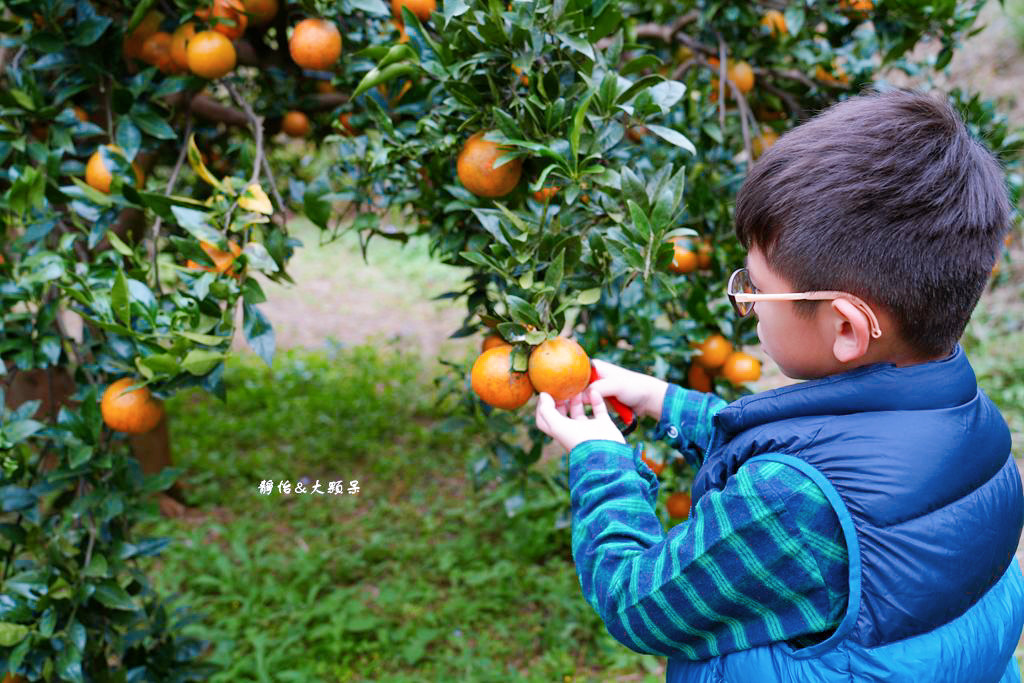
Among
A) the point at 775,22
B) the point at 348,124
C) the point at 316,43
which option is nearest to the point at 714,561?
the point at 316,43

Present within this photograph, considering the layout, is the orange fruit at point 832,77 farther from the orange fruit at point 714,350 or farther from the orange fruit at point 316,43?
the orange fruit at point 316,43

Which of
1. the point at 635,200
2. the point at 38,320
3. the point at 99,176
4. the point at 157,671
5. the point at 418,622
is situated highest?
the point at 635,200

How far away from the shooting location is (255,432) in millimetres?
3875

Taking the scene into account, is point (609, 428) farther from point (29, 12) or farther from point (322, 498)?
point (322, 498)

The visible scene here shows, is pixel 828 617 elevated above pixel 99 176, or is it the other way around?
pixel 828 617

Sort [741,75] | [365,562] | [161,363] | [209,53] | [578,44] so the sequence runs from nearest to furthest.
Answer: [578,44]
[161,363]
[209,53]
[741,75]
[365,562]

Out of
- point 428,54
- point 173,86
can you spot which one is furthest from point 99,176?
point 428,54

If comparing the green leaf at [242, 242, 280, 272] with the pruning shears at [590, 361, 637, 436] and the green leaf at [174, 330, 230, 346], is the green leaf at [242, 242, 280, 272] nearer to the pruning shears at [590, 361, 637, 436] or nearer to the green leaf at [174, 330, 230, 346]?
the green leaf at [174, 330, 230, 346]

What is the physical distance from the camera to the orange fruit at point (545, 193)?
3.95 feet

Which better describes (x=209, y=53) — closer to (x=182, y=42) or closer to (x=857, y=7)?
(x=182, y=42)

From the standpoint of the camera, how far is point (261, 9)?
1.68 m

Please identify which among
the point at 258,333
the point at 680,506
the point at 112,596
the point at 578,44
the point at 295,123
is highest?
the point at 578,44

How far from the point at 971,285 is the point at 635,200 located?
42 cm

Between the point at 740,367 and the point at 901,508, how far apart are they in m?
0.89
